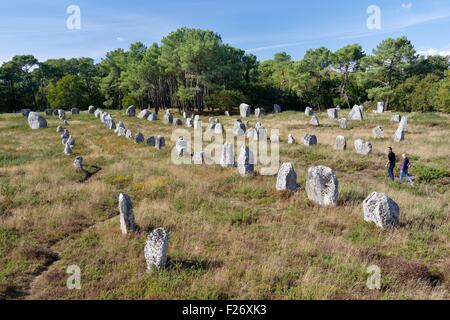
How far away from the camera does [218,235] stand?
12.3 m

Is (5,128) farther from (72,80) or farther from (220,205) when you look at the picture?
(220,205)

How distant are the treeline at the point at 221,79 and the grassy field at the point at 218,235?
1603 inches

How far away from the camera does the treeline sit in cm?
6119

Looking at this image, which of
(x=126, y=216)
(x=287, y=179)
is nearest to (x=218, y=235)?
(x=126, y=216)

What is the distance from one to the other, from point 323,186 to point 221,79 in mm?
53665

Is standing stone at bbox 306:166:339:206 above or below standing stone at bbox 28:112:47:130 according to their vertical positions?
below

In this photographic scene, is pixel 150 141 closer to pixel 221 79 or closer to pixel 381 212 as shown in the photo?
pixel 381 212

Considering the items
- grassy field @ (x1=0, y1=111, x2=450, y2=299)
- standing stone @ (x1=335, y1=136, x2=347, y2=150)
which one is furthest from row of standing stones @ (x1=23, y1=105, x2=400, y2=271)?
standing stone @ (x1=335, y1=136, x2=347, y2=150)

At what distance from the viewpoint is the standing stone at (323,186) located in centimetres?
1531

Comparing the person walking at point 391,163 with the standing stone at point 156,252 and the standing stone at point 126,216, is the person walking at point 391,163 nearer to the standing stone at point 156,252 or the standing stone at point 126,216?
the standing stone at point 126,216

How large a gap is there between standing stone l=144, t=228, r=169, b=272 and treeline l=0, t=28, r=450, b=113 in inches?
2029

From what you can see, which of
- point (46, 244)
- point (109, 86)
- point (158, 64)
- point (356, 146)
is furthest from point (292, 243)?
point (109, 86)

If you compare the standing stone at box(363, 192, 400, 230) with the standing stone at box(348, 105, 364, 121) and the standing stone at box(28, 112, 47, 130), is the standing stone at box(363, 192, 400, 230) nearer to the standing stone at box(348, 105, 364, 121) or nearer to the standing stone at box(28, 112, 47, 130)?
the standing stone at box(348, 105, 364, 121)

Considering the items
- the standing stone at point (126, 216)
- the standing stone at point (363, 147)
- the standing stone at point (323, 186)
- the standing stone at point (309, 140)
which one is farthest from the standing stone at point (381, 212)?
the standing stone at point (309, 140)
